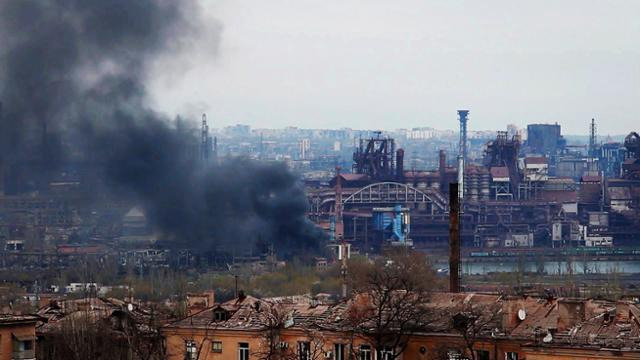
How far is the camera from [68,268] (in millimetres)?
65500

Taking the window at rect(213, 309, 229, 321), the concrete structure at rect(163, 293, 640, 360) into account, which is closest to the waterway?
the window at rect(213, 309, 229, 321)

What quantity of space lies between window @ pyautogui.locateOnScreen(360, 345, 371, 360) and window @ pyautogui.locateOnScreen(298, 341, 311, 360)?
2.37 ft

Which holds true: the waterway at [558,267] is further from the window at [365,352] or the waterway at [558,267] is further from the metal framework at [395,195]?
the window at [365,352]

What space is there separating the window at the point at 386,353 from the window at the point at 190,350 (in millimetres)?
2561

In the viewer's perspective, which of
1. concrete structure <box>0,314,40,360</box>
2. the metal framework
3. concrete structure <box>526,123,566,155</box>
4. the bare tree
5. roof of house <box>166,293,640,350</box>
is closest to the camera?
roof of house <box>166,293,640,350</box>

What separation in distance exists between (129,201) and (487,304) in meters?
55.1

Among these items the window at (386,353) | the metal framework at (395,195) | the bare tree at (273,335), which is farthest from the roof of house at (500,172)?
the window at (386,353)

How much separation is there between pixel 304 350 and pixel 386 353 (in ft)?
3.97

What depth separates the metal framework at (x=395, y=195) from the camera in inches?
4050

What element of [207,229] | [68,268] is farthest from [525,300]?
[207,229]

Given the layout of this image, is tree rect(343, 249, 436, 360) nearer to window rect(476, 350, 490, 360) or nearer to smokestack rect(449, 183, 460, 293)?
window rect(476, 350, 490, 360)

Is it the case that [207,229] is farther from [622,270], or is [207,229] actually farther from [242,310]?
[242,310]

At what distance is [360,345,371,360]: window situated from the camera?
22.8m

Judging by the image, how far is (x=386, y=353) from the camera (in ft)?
74.2
